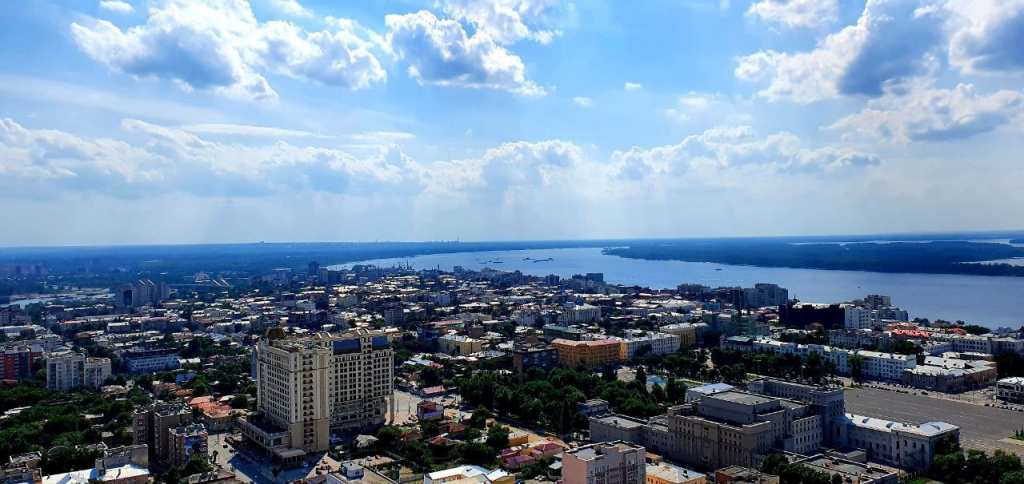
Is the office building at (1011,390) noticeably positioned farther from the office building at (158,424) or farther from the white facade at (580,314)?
the office building at (158,424)

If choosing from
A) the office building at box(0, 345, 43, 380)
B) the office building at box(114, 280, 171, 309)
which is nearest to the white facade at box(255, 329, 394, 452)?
the office building at box(0, 345, 43, 380)

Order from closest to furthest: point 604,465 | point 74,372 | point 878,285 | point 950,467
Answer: point 604,465
point 950,467
point 74,372
point 878,285

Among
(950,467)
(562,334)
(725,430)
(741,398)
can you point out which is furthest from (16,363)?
(950,467)

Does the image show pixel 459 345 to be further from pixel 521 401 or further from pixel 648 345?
pixel 521 401

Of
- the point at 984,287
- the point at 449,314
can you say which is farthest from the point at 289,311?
the point at 984,287

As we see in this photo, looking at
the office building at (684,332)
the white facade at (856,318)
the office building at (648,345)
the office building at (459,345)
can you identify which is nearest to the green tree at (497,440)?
the office building at (459,345)

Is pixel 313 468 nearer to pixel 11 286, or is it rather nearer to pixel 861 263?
pixel 11 286

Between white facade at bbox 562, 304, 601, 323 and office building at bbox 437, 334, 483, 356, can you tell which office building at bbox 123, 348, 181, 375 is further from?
white facade at bbox 562, 304, 601, 323
